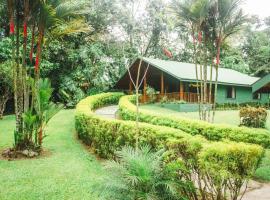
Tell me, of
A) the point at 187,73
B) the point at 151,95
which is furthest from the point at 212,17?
the point at 151,95

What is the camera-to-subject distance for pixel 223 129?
38.3ft

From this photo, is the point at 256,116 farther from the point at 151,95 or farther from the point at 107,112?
the point at 151,95

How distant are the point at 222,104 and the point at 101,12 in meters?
15.0

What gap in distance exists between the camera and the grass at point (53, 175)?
7.16m

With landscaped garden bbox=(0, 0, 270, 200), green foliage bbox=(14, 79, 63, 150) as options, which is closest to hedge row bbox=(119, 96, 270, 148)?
landscaped garden bbox=(0, 0, 270, 200)

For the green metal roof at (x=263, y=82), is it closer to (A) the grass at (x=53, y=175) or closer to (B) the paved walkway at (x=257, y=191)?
(B) the paved walkway at (x=257, y=191)

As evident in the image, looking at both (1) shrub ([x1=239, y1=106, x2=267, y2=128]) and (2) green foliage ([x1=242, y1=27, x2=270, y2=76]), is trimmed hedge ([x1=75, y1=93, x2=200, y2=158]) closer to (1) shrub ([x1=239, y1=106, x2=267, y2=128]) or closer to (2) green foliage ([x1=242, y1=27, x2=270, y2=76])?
(1) shrub ([x1=239, y1=106, x2=267, y2=128])

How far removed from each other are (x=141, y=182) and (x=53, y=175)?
162 inches

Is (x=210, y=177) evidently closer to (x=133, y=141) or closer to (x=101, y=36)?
(x=133, y=141)

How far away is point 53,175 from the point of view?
8.58 meters

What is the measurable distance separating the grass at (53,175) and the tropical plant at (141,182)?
0.76 meters

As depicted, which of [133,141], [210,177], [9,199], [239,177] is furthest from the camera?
[133,141]

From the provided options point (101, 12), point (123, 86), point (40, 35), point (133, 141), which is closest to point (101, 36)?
point (101, 12)

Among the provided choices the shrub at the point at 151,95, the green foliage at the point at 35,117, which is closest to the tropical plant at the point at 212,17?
the green foliage at the point at 35,117
